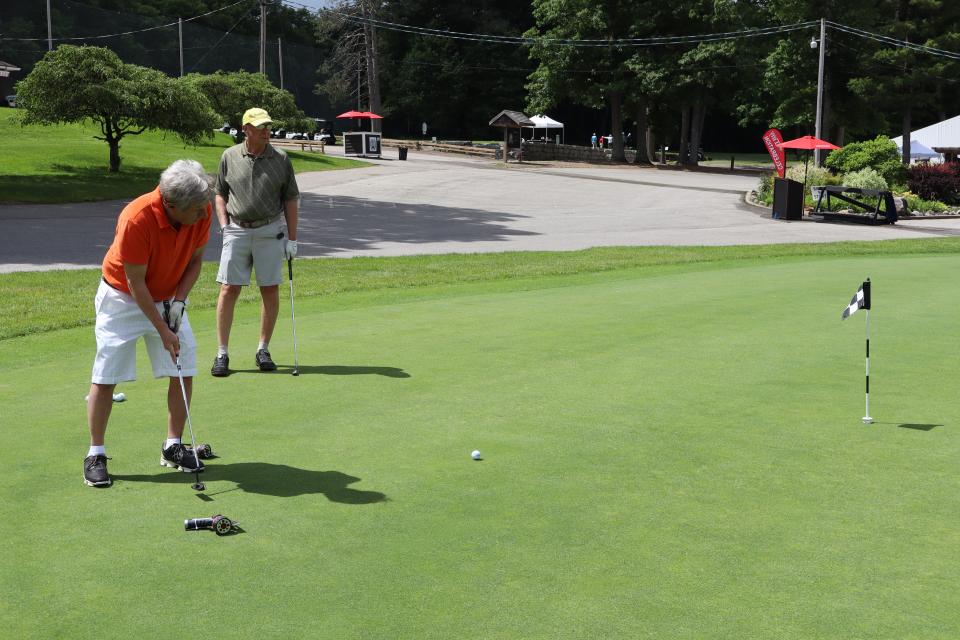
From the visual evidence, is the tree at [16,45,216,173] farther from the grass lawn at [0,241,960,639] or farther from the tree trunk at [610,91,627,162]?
the tree trunk at [610,91,627,162]

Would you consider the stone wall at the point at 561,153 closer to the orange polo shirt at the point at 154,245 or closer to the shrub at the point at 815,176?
the shrub at the point at 815,176

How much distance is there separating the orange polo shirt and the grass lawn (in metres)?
1.03

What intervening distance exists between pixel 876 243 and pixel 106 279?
2096 centimetres

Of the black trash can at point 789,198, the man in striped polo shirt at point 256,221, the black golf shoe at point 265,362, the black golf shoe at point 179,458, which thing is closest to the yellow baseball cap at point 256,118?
the man in striped polo shirt at point 256,221

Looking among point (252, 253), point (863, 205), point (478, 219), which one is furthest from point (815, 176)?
point (252, 253)

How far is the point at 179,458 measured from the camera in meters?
5.89

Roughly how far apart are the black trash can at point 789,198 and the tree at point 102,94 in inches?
712

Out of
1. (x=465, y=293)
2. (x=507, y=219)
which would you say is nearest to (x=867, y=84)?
(x=507, y=219)

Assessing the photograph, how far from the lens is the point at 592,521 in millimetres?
5047

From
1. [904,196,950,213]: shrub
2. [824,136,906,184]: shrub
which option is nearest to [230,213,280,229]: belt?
[904,196,950,213]: shrub

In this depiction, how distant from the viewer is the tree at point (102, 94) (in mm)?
33312

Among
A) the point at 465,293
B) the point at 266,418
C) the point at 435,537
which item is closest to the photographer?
the point at 435,537

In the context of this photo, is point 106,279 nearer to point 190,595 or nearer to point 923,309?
point 190,595

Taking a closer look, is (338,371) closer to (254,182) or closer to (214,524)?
(254,182)
